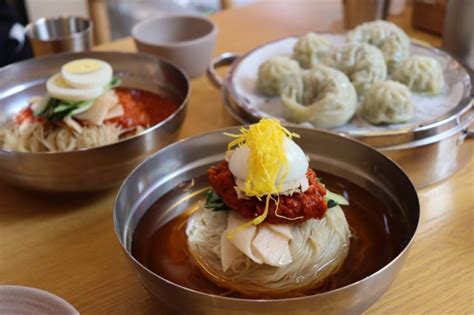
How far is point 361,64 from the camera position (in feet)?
3.99

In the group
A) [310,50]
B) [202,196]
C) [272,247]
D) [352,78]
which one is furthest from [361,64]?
[272,247]

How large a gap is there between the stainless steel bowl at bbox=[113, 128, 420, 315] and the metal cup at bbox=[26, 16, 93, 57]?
703mm

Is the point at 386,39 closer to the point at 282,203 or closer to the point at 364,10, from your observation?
the point at 364,10

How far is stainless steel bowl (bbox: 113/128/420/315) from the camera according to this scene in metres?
0.65

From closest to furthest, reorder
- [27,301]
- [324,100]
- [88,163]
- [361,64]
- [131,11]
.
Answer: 1. [27,301]
2. [88,163]
3. [324,100]
4. [361,64]
5. [131,11]

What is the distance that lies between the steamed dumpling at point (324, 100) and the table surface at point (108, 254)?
144 millimetres

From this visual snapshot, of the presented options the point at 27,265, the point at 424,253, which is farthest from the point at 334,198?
the point at 27,265

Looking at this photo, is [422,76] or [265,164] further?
[422,76]

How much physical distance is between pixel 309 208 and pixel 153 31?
985 mm

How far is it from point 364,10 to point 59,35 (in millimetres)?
959

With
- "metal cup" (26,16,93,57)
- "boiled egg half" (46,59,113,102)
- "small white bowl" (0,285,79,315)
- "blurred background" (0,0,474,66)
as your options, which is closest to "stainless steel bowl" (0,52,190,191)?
"boiled egg half" (46,59,113,102)

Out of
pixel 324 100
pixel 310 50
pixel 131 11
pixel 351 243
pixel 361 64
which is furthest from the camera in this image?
pixel 131 11

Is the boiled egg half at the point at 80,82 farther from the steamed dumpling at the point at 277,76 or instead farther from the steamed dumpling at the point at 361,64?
the steamed dumpling at the point at 361,64

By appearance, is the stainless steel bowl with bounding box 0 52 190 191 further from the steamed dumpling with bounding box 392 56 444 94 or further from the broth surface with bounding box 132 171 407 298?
the steamed dumpling with bounding box 392 56 444 94
